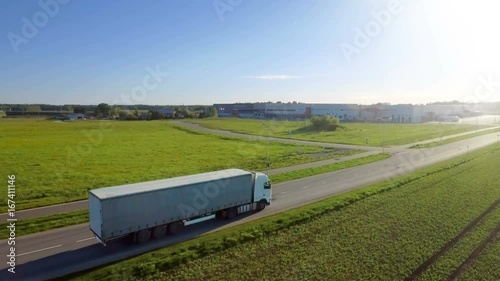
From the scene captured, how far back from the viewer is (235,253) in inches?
666

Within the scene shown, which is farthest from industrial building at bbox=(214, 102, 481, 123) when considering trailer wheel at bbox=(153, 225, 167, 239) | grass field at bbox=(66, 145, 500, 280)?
trailer wheel at bbox=(153, 225, 167, 239)

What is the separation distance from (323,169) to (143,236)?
2732 centimetres

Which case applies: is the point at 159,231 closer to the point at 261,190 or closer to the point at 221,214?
the point at 221,214

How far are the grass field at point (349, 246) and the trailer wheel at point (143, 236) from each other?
2.08 meters

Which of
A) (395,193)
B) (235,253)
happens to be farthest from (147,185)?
(395,193)

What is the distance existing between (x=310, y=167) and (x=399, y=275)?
28.0 metres

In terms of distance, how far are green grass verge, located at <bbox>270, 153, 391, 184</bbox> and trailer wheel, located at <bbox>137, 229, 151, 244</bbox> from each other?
1721 centimetres

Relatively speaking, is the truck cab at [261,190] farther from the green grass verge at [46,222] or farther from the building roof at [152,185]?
the green grass verge at [46,222]

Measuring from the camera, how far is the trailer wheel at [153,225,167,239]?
1922cm

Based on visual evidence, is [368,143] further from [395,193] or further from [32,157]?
[32,157]

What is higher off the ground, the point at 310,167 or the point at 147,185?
the point at 147,185

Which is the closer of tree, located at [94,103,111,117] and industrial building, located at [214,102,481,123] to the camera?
industrial building, located at [214,102,481,123]

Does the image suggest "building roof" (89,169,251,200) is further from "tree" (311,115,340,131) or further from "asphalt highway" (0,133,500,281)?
"tree" (311,115,340,131)

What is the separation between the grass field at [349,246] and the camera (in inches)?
583
